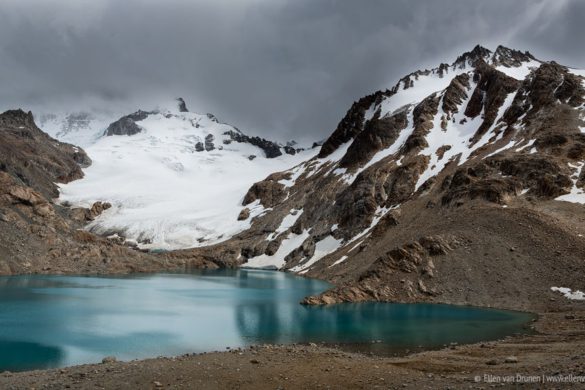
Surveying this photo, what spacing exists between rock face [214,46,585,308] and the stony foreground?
3286 cm

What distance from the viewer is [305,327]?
4634 centimetres

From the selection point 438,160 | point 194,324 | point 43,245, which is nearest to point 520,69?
point 438,160

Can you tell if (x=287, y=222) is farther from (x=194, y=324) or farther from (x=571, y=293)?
(x=194, y=324)

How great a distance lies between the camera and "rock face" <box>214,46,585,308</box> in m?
63.2

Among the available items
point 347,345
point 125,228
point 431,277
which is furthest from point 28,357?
point 125,228

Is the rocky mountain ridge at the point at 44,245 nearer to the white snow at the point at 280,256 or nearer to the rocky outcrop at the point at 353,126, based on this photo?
the white snow at the point at 280,256

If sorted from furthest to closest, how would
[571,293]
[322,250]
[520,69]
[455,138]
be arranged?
[520,69] → [455,138] → [322,250] → [571,293]

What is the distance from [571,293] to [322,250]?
69659 millimetres

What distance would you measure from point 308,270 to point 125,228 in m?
107

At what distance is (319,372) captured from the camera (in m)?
24.7

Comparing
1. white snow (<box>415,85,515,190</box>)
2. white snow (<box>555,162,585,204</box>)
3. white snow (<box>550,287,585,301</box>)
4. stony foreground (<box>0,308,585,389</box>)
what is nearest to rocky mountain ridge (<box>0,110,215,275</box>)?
white snow (<box>415,85,515,190</box>)

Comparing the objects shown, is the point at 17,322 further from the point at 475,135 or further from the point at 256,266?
the point at 475,135

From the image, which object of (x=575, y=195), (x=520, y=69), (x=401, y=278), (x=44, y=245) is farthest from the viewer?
(x=520, y=69)

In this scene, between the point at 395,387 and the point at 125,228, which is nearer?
the point at 395,387
